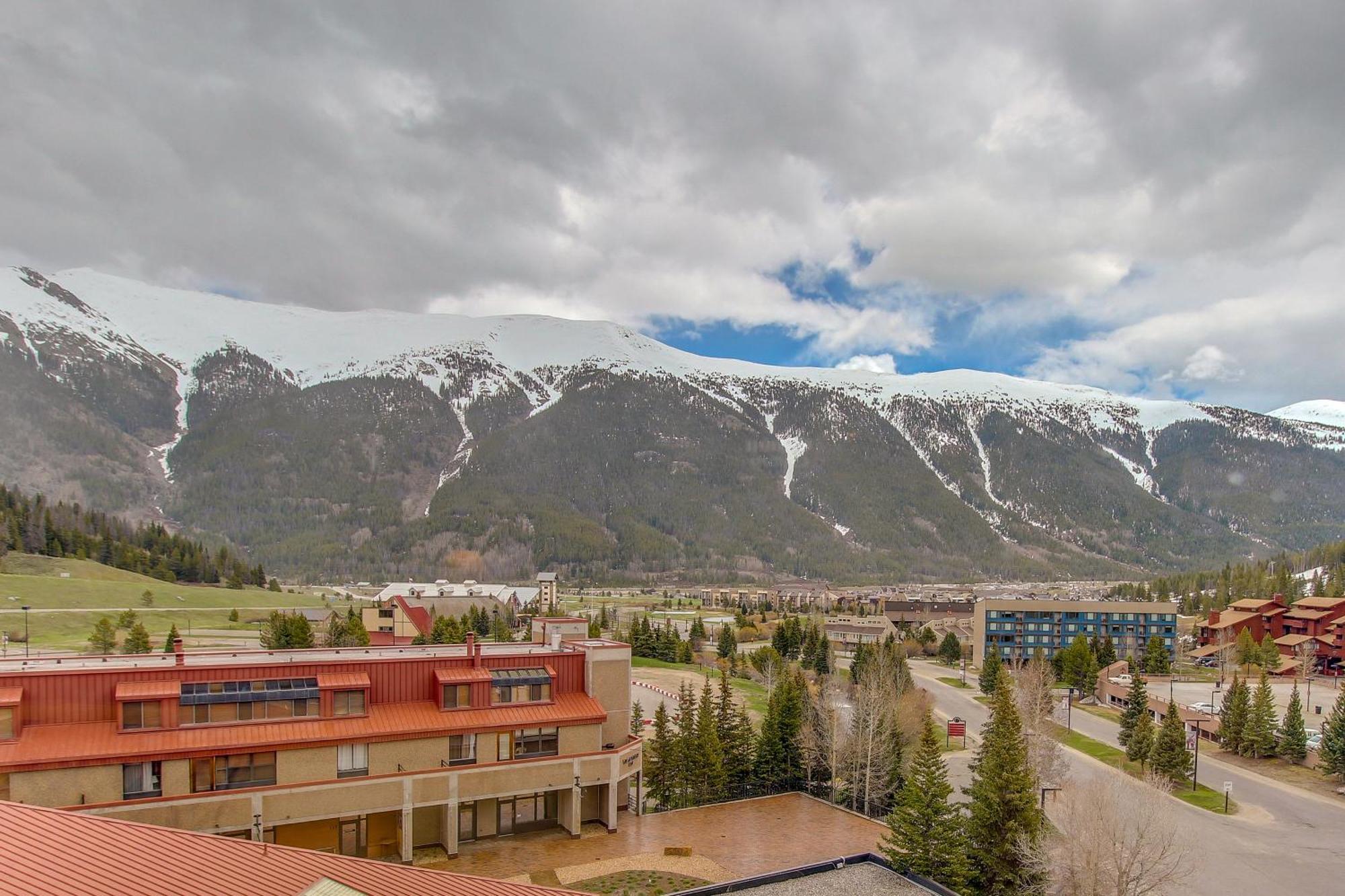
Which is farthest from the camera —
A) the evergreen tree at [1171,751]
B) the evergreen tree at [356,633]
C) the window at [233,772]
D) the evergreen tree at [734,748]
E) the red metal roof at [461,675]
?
the evergreen tree at [356,633]

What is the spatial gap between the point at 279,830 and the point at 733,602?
154 m

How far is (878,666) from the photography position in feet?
207

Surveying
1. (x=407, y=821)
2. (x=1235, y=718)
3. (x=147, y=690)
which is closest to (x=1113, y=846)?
(x=407, y=821)

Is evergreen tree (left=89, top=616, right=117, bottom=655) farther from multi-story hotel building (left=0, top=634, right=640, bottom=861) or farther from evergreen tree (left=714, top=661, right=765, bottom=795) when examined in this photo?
evergreen tree (left=714, top=661, right=765, bottom=795)

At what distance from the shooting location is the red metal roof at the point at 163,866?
39.5ft

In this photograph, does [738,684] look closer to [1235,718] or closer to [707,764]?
[1235,718]

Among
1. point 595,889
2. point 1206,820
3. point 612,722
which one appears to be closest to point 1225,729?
point 1206,820

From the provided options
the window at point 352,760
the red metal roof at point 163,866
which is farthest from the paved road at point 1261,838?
the window at point 352,760

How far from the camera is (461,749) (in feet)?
102

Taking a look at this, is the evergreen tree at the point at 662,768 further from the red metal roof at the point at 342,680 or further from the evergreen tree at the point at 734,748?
the red metal roof at the point at 342,680

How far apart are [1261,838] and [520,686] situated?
36.0 meters

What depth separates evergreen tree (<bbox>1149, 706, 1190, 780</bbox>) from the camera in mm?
47969

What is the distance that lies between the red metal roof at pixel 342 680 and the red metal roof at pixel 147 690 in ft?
14.6

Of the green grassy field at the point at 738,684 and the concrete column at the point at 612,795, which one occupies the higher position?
the concrete column at the point at 612,795
